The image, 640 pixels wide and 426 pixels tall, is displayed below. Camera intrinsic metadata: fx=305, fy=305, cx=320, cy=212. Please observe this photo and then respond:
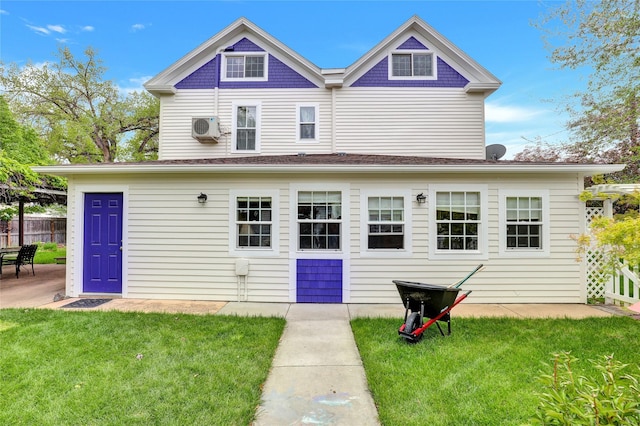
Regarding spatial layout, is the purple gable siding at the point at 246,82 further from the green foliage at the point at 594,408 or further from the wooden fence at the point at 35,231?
the wooden fence at the point at 35,231

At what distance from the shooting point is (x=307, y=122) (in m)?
8.95

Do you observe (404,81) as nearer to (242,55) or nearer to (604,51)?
(242,55)

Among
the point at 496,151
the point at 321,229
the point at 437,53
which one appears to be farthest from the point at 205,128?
the point at 496,151

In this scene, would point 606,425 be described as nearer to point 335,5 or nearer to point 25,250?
point 25,250

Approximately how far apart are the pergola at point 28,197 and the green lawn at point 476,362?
11124mm

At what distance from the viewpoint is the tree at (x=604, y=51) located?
8.30m

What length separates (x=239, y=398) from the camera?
2.84 meters

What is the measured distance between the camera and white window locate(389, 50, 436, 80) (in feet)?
29.3

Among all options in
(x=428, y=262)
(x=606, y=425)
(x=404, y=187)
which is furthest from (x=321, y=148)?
(x=606, y=425)

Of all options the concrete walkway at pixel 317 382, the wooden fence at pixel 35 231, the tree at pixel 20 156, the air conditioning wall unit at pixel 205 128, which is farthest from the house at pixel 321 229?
the wooden fence at pixel 35 231

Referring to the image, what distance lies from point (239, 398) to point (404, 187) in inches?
195

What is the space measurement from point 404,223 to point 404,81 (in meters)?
4.83

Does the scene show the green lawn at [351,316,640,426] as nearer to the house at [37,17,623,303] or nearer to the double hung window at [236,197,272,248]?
the house at [37,17,623,303]

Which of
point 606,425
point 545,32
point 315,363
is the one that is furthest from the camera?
point 545,32
